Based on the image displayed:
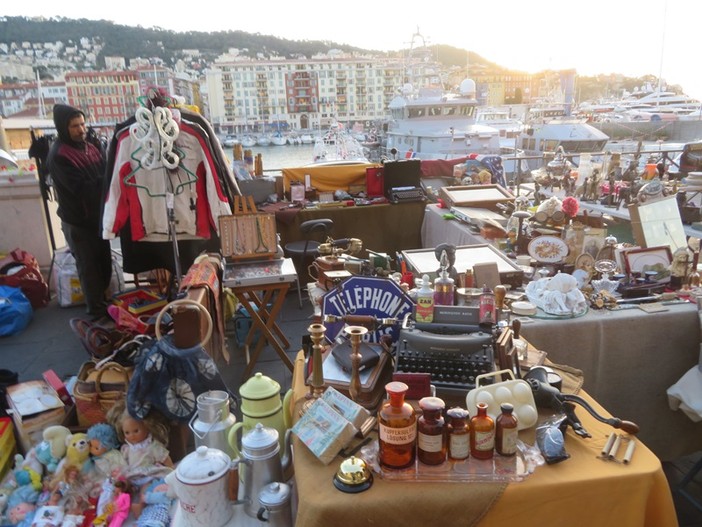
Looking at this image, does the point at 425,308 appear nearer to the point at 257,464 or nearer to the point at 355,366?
the point at 355,366

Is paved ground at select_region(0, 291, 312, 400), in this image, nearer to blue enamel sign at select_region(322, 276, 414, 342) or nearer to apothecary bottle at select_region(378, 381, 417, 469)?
blue enamel sign at select_region(322, 276, 414, 342)

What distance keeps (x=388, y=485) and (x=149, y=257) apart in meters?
3.63

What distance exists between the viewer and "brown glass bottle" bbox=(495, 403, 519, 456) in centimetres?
141

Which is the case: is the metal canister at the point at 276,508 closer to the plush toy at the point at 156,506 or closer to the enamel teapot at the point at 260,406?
the enamel teapot at the point at 260,406

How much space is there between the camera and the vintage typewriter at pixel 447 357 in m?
1.72

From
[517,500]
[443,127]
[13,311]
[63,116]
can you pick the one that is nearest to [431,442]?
[517,500]

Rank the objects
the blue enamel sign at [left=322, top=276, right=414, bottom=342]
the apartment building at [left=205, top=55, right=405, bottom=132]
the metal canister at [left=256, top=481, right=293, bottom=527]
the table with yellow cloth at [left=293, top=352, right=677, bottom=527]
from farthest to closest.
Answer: the apartment building at [left=205, top=55, right=405, bottom=132] < the blue enamel sign at [left=322, top=276, right=414, bottom=342] < the metal canister at [left=256, top=481, right=293, bottom=527] < the table with yellow cloth at [left=293, top=352, right=677, bottom=527]

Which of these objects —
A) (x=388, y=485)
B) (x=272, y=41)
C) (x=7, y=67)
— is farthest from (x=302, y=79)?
(x=388, y=485)

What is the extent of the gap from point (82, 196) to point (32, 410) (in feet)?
7.03

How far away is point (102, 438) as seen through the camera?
2375mm

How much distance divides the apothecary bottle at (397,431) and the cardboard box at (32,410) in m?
2.08

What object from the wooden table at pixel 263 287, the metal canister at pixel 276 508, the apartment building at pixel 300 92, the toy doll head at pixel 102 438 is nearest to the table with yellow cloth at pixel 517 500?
the metal canister at pixel 276 508

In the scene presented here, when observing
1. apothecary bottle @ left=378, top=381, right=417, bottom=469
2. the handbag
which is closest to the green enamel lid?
apothecary bottle @ left=378, top=381, right=417, bottom=469

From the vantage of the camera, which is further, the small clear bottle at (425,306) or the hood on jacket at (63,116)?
the hood on jacket at (63,116)
